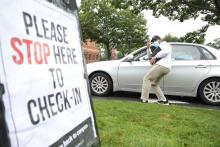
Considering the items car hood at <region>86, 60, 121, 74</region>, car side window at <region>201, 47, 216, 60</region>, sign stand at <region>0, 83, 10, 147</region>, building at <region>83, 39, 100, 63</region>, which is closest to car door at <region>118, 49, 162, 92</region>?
car hood at <region>86, 60, 121, 74</region>

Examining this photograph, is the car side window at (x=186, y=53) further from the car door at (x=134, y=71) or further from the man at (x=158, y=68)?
the man at (x=158, y=68)

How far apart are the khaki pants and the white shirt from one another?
0.31 feet

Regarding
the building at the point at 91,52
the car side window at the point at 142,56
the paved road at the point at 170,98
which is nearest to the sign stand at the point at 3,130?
the paved road at the point at 170,98

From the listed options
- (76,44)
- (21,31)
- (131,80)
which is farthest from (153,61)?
(21,31)

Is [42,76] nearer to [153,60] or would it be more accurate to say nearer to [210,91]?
[153,60]

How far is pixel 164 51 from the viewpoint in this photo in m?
8.98

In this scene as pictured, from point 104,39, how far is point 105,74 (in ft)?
118

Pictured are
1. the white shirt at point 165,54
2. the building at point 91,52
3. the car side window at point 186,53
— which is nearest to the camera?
the white shirt at point 165,54

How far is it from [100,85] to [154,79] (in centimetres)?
173

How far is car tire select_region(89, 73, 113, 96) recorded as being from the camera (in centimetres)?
1038

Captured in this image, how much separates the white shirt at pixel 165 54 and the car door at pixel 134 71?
931 mm

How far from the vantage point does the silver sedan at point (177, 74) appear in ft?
31.9

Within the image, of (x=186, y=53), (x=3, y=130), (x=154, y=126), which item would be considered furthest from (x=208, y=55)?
(x=3, y=130)

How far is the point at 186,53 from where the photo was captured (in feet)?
33.3
